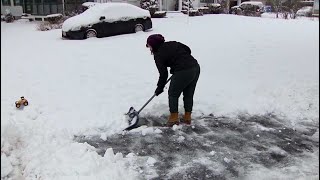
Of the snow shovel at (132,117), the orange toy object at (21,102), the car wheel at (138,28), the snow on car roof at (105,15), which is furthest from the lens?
the car wheel at (138,28)

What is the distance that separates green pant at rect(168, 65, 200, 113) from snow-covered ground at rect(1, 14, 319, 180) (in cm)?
45

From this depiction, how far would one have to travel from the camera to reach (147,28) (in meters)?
15.3

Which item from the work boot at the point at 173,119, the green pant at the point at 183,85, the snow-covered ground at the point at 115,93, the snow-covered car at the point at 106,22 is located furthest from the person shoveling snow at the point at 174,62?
the snow-covered car at the point at 106,22

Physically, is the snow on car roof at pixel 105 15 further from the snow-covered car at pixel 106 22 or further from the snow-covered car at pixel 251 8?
the snow-covered car at pixel 251 8

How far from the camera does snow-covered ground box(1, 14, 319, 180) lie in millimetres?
4191

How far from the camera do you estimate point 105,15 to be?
14.3 meters

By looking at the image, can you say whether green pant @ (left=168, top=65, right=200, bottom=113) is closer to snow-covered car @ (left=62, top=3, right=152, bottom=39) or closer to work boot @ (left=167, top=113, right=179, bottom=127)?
work boot @ (left=167, top=113, right=179, bottom=127)

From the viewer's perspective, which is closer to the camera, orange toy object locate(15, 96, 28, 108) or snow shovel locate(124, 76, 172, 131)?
snow shovel locate(124, 76, 172, 131)

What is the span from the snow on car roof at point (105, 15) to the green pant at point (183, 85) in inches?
354

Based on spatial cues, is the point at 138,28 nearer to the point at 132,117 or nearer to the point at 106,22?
the point at 106,22

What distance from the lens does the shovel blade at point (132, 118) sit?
5450mm

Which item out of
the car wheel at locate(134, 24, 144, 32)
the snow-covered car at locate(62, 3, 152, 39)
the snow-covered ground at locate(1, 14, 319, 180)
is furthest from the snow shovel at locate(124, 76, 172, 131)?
the car wheel at locate(134, 24, 144, 32)

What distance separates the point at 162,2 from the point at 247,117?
841 inches

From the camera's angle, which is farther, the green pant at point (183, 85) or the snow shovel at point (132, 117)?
the snow shovel at point (132, 117)
